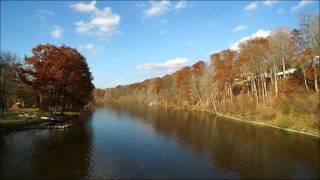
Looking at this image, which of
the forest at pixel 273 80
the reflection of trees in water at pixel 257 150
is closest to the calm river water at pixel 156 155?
the reflection of trees in water at pixel 257 150

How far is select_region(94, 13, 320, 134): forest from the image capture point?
51844 mm

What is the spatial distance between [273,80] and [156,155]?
Result: 51.5 m

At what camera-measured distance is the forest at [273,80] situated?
170 feet

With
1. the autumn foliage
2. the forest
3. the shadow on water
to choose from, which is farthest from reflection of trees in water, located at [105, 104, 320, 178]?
the autumn foliage

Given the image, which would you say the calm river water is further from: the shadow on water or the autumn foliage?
the autumn foliage

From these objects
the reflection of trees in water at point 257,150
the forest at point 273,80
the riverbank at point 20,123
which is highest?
the forest at point 273,80

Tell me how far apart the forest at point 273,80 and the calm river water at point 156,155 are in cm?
646

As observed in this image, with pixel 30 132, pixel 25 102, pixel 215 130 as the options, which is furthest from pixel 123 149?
pixel 25 102

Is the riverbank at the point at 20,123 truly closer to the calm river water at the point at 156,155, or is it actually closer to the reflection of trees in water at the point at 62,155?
the calm river water at the point at 156,155

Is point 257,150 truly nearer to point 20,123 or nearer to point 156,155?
point 156,155

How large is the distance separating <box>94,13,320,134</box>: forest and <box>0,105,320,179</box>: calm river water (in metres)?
6.46

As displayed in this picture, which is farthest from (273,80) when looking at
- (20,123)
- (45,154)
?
(45,154)

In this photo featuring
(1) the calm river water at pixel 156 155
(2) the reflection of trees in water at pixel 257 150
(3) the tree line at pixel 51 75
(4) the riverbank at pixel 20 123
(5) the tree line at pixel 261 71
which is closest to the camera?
(1) the calm river water at pixel 156 155

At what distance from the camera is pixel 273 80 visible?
75.6 m
